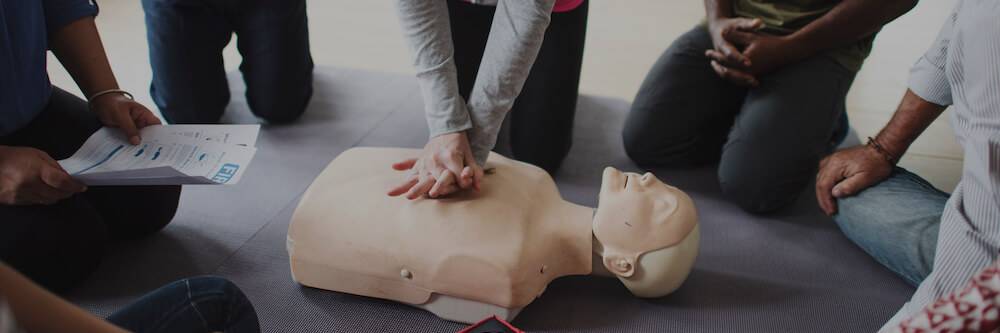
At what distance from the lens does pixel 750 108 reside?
1.46 meters

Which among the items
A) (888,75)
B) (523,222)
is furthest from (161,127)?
(888,75)

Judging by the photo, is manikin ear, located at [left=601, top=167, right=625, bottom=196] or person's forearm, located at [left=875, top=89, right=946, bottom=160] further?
person's forearm, located at [left=875, top=89, right=946, bottom=160]

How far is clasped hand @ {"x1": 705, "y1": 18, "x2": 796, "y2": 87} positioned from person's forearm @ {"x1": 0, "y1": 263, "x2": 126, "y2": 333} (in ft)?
4.26

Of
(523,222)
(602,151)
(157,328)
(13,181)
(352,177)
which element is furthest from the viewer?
(602,151)

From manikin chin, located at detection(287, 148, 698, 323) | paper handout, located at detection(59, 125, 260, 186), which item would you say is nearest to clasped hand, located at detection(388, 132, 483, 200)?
manikin chin, located at detection(287, 148, 698, 323)

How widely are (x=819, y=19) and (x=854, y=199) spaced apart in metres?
0.38

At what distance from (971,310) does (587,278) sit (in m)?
0.67

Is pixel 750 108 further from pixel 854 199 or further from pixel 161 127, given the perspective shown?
pixel 161 127

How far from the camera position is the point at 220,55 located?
171 centimetres

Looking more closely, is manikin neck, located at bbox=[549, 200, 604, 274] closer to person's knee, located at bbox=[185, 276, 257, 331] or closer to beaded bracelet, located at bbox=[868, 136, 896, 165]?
person's knee, located at bbox=[185, 276, 257, 331]

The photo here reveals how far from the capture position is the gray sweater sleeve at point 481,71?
115 centimetres

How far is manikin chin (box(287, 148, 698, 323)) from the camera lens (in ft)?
3.37

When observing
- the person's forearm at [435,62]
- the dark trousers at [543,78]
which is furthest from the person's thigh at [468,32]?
the person's forearm at [435,62]

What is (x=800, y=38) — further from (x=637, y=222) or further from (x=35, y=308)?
(x=35, y=308)
